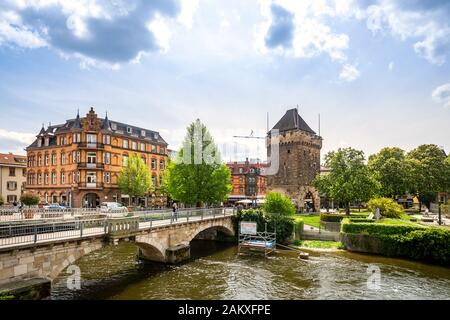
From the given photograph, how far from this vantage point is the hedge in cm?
2891

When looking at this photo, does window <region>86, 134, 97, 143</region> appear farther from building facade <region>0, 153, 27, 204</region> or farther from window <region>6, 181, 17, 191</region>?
window <region>6, 181, 17, 191</region>

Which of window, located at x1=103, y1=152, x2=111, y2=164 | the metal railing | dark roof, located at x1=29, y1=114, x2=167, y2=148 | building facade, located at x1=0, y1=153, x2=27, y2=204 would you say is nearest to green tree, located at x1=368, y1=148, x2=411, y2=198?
the metal railing

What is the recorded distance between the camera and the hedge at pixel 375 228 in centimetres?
2891

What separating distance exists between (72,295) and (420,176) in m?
58.1

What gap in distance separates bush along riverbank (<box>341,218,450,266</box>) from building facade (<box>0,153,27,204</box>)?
5571 centimetres

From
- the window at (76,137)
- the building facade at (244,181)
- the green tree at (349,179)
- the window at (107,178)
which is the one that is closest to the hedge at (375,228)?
the green tree at (349,179)

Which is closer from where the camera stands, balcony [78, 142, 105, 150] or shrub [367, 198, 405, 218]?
shrub [367, 198, 405, 218]

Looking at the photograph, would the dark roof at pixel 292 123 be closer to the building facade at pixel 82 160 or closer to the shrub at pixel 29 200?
the building facade at pixel 82 160

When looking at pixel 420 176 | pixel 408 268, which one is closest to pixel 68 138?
pixel 408 268

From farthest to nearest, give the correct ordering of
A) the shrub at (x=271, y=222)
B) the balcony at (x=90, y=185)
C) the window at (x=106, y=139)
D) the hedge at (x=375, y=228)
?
the window at (x=106, y=139) < the balcony at (x=90, y=185) < the shrub at (x=271, y=222) < the hedge at (x=375, y=228)

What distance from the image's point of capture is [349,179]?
4303 cm

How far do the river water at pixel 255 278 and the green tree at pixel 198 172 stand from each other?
10.7 meters

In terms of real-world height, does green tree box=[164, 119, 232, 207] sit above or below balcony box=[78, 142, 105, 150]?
below
